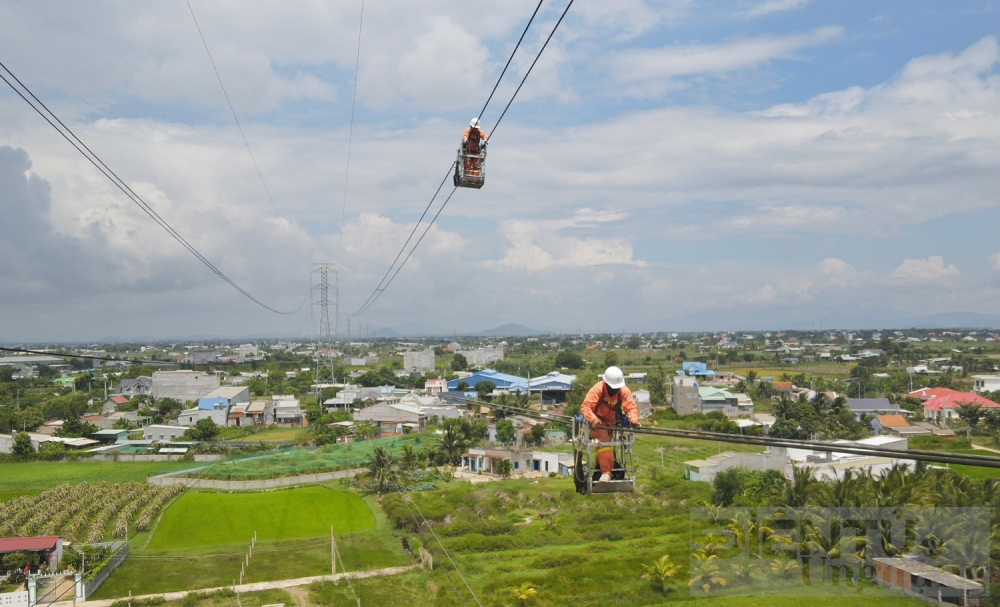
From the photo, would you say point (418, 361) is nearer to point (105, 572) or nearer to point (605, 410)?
point (105, 572)

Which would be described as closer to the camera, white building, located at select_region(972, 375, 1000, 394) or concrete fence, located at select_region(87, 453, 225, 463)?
concrete fence, located at select_region(87, 453, 225, 463)

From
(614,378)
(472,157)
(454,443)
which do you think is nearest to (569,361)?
(454,443)

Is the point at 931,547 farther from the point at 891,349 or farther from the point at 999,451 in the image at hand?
the point at 891,349

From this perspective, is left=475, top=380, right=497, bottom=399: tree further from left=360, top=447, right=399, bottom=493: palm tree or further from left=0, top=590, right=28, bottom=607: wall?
left=0, top=590, right=28, bottom=607: wall

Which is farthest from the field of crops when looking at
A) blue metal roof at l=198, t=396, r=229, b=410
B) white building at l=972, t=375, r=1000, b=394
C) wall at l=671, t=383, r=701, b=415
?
white building at l=972, t=375, r=1000, b=394

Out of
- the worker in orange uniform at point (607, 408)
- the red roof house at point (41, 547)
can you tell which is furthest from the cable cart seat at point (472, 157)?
the red roof house at point (41, 547)

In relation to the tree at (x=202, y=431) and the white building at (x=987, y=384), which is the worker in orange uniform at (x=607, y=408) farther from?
the white building at (x=987, y=384)
